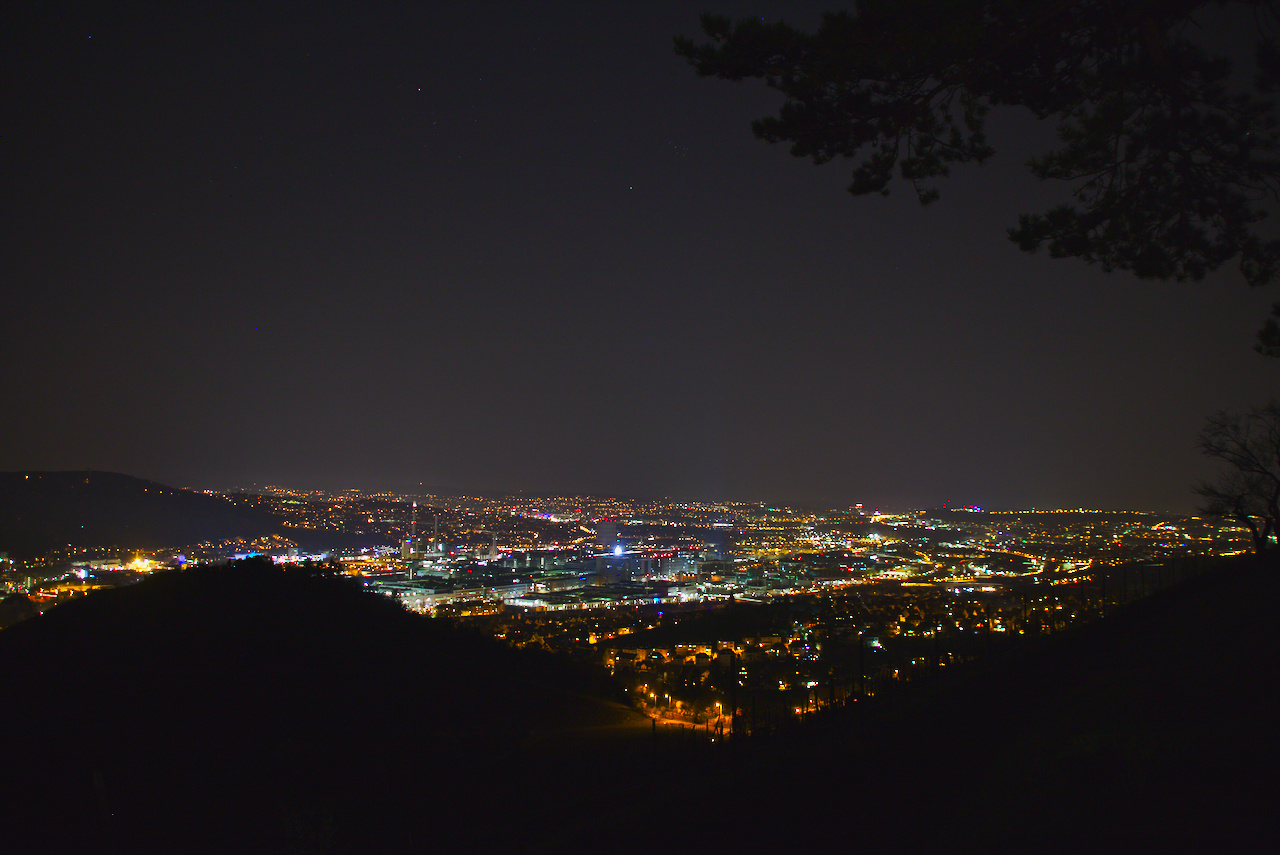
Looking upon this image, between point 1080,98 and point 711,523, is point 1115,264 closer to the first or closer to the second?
point 1080,98

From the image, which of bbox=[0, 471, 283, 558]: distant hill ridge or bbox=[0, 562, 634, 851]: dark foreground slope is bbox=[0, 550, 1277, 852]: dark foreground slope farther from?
bbox=[0, 471, 283, 558]: distant hill ridge

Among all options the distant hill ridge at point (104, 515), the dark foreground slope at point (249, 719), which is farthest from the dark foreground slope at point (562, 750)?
the distant hill ridge at point (104, 515)

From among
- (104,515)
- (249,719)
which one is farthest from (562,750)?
(104,515)

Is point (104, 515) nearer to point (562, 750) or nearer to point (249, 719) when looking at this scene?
point (249, 719)

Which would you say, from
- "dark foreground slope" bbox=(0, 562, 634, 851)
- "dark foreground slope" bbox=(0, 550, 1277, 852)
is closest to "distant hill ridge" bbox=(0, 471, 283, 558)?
"dark foreground slope" bbox=(0, 562, 634, 851)

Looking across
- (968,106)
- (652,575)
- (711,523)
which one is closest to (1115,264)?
(968,106)

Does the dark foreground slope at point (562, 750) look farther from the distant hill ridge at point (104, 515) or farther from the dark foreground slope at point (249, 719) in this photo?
the distant hill ridge at point (104, 515)
